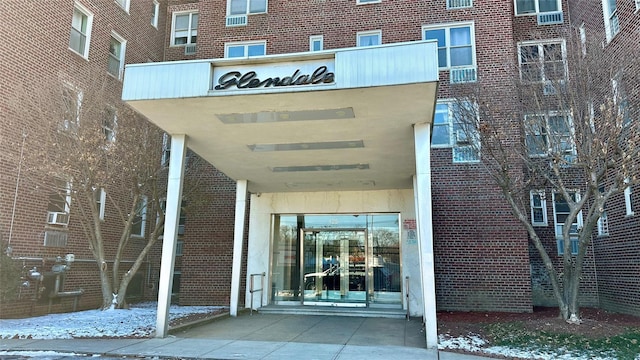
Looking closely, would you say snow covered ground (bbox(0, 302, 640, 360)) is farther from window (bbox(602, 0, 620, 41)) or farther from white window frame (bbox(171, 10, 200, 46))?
white window frame (bbox(171, 10, 200, 46))

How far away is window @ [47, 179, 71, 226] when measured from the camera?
1190 centimetres

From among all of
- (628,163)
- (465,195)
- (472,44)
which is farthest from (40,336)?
(472,44)

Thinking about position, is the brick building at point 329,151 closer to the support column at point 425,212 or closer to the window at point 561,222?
the support column at point 425,212

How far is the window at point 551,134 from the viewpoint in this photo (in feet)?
29.6

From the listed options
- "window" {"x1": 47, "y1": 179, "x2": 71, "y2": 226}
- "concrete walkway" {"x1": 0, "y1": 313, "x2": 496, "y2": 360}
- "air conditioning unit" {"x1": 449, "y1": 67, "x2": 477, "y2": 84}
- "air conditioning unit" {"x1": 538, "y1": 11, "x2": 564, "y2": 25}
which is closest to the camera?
"concrete walkway" {"x1": 0, "y1": 313, "x2": 496, "y2": 360}

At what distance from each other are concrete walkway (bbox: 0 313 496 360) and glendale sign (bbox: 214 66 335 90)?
4.35 metres

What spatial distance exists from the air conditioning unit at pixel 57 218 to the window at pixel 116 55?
218 inches

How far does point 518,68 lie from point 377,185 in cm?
476

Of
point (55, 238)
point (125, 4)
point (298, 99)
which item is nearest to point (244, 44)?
point (125, 4)

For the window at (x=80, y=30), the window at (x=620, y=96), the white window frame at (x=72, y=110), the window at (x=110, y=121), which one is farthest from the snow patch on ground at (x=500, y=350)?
the window at (x=80, y=30)

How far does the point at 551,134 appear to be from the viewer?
29.8ft

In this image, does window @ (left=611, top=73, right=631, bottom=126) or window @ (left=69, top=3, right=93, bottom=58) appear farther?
window @ (left=69, top=3, right=93, bottom=58)

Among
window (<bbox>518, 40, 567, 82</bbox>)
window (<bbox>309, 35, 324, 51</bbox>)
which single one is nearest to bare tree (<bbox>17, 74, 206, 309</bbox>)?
window (<bbox>309, 35, 324, 51</bbox>)

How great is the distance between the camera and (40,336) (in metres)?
8.31
